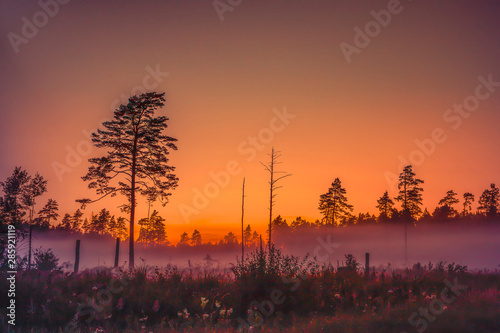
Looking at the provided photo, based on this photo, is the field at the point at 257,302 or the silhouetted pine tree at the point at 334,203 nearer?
the field at the point at 257,302

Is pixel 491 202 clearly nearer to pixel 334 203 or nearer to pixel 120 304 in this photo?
pixel 334 203

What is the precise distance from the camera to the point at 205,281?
1495 cm

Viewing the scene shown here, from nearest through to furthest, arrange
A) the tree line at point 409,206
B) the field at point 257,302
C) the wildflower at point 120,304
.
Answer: the field at point 257,302 < the wildflower at point 120,304 < the tree line at point 409,206

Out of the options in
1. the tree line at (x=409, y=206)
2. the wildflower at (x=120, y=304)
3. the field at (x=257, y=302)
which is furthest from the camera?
the tree line at (x=409, y=206)

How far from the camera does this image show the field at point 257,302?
9617 millimetres

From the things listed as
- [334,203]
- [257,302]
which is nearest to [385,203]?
[334,203]

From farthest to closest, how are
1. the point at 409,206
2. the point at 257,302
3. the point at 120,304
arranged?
the point at 409,206
the point at 257,302
the point at 120,304

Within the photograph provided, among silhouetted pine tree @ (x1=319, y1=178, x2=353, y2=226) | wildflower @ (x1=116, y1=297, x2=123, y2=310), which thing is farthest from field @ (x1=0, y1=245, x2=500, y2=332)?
silhouetted pine tree @ (x1=319, y1=178, x2=353, y2=226)

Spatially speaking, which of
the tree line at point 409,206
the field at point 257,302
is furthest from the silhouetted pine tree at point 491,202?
the field at point 257,302

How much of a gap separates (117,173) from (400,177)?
38.4 metres

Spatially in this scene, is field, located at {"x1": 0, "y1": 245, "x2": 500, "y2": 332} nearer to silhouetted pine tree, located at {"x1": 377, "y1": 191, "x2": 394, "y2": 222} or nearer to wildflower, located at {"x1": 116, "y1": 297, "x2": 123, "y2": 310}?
wildflower, located at {"x1": 116, "y1": 297, "x2": 123, "y2": 310}

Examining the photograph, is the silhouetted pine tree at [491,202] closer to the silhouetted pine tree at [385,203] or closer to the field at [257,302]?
the silhouetted pine tree at [385,203]

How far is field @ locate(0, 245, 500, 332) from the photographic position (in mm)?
9617

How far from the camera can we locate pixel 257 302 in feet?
42.3
